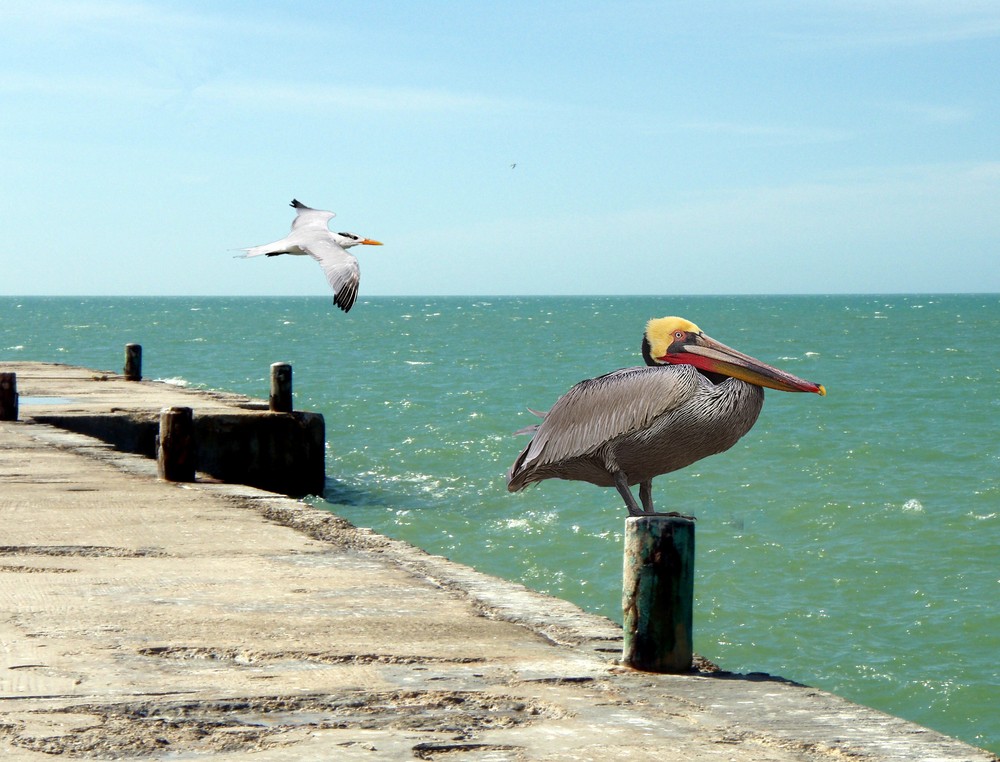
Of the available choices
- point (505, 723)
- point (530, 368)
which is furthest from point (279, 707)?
point (530, 368)

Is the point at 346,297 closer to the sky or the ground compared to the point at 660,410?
closer to the sky

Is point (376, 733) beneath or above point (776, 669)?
above

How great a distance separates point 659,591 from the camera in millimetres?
4754

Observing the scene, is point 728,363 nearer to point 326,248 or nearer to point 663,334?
point 663,334

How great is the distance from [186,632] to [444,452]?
18047 mm

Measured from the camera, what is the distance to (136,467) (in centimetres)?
1071

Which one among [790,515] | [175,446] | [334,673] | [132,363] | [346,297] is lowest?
[790,515]

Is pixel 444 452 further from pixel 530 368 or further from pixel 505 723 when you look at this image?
pixel 530 368

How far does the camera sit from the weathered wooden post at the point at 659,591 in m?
4.75

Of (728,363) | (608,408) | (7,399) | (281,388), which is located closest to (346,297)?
(608,408)

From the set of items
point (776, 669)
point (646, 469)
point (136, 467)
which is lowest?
point (776, 669)

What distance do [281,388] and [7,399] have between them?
3.35m

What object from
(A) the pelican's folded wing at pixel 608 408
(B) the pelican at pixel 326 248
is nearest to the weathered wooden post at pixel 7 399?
(B) the pelican at pixel 326 248

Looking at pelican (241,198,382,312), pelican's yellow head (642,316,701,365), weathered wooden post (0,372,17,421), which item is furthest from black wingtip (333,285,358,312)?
weathered wooden post (0,372,17,421)
